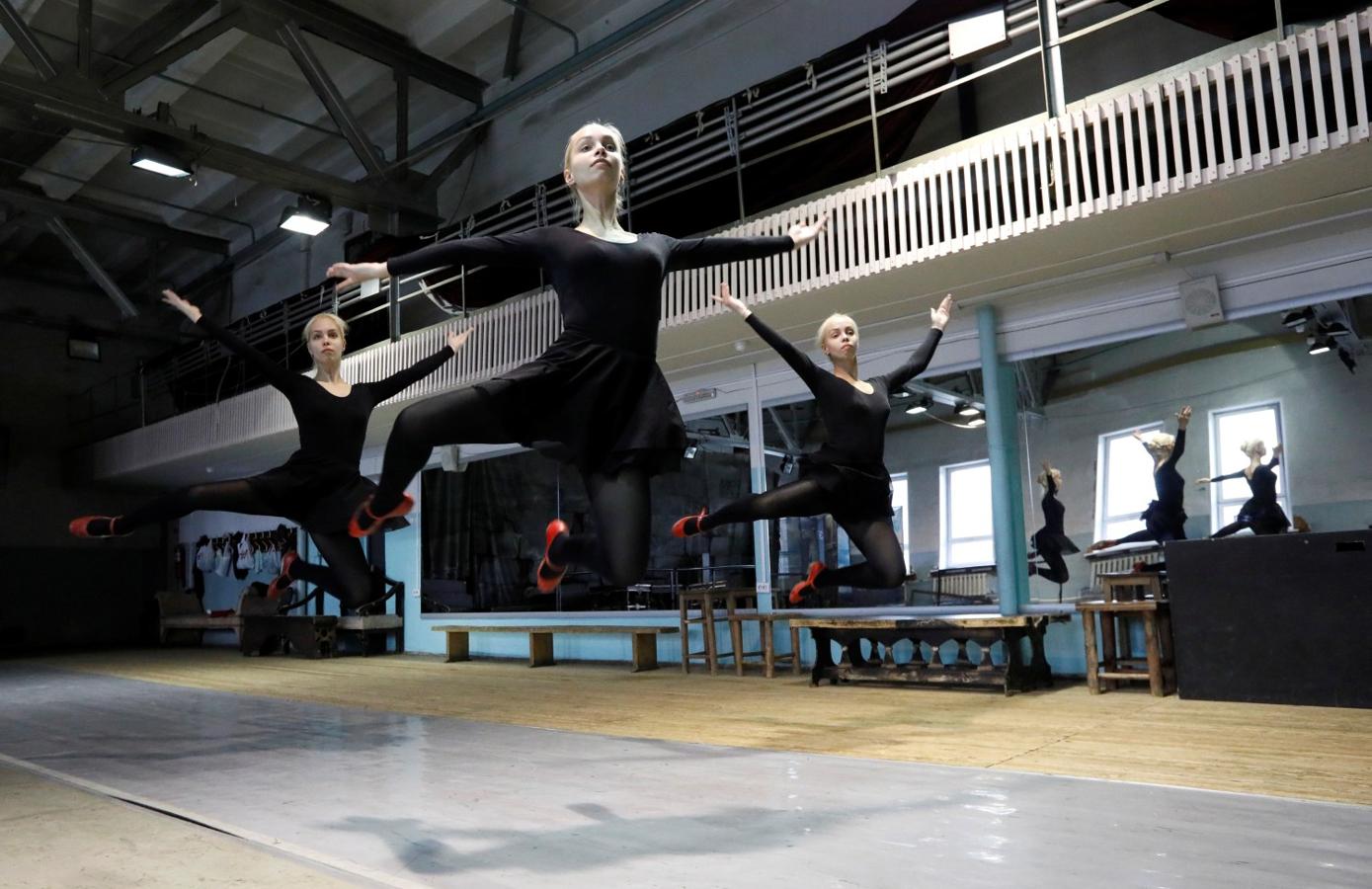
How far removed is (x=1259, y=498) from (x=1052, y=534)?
133cm

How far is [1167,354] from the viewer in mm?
6199

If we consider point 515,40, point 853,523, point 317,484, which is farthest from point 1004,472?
point 515,40

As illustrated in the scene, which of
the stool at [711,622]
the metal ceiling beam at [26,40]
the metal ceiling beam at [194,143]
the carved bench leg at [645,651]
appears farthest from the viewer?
the metal ceiling beam at [194,143]

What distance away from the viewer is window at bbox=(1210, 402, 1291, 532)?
5699mm

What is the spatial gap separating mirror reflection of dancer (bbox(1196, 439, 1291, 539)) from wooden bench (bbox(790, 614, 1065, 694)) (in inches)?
50.8

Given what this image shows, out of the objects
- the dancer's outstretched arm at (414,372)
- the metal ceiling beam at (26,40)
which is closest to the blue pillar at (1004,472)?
the dancer's outstretched arm at (414,372)

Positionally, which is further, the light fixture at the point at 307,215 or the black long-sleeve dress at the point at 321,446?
the light fixture at the point at 307,215

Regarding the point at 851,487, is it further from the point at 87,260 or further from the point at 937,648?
the point at 87,260

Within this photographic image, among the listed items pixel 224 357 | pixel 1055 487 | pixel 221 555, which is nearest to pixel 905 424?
pixel 1055 487

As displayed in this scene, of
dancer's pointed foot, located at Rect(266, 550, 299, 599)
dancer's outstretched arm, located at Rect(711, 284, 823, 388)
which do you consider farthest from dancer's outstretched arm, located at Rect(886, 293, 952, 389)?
dancer's pointed foot, located at Rect(266, 550, 299, 599)

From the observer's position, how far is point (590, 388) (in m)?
2.49

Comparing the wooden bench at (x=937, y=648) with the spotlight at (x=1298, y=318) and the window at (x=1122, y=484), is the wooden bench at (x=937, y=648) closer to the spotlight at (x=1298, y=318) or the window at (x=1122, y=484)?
the window at (x=1122, y=484)

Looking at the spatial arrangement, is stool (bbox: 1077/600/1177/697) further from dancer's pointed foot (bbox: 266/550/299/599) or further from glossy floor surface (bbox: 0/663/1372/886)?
dancer's pointed foot (bbox: 266/550/299/599)

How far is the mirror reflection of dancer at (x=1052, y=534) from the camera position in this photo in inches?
257
